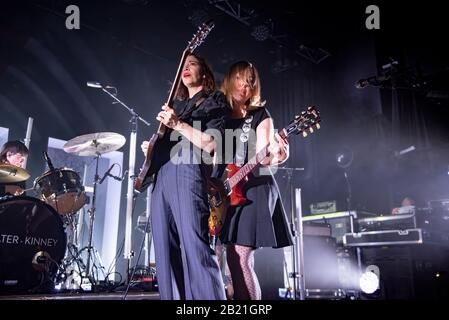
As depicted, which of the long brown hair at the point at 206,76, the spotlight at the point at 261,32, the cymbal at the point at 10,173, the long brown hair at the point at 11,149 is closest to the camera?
the long brown hair at the point at 206,76

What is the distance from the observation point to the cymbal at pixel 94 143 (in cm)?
474

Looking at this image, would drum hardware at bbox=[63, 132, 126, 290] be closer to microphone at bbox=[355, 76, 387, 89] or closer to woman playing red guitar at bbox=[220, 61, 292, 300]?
woman playing red guitar at bbox=[220, 61, 292, 300]

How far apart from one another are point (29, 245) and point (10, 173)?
777 millimetres

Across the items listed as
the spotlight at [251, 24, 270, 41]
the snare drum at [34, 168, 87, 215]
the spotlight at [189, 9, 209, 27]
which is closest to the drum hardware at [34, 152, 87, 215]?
the snare drum at [34, 168, 87, 215]

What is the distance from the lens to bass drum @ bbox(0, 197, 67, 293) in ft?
12.1

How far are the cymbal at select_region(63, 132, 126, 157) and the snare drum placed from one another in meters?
0.38

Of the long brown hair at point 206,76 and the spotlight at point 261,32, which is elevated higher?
the spotlight at point 261,32

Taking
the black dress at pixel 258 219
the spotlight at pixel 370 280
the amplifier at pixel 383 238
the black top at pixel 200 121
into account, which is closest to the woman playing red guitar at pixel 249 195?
the black dress at pixel 258 219

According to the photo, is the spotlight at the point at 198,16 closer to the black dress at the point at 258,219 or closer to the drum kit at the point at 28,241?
the drum kit at the point at 28,241

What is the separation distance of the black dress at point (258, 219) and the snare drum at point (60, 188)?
269 cm

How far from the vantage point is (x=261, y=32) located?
7617 millimetres

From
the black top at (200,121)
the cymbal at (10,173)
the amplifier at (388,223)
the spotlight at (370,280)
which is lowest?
the spotlight at (370,280)

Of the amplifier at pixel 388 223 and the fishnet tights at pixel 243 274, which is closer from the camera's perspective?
the fishnet tights at pixel 243 274

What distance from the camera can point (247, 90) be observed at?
9.30ft
